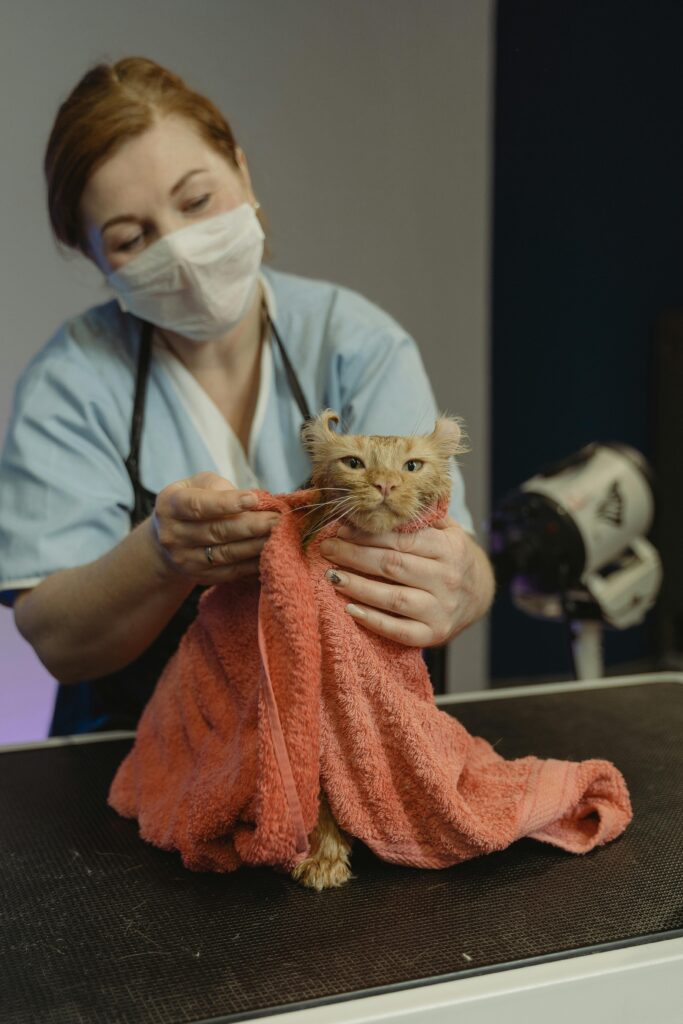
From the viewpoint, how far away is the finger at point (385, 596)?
735mm

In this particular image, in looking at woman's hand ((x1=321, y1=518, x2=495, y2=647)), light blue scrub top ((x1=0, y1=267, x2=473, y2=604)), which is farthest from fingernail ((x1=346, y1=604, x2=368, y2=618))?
light blue scrub top ((x1=0, y1=267, x2=473, y2=604))

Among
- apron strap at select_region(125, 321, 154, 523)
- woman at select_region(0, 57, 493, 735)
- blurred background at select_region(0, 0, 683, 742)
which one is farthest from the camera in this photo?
blurred background at select_region(0, 0, 683, 742)

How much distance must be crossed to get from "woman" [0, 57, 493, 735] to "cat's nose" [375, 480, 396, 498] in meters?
0.22

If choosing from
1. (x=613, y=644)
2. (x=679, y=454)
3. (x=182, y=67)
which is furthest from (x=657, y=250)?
(x=182, y=67)

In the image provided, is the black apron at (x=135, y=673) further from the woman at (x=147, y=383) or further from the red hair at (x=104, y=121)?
the red hair at (x=104, y=121)

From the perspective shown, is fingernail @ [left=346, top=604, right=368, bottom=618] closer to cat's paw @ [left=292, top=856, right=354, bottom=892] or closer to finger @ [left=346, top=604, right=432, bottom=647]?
finger @ [left=346, top=604, right=432, bottom=647]

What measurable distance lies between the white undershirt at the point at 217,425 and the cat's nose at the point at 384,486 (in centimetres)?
50

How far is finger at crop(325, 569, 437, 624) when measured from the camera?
735 millimetres

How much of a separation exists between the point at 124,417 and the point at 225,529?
1.53 feet

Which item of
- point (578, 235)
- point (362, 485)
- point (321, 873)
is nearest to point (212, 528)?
point (362, 485)

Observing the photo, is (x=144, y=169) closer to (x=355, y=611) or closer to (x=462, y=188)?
(x=355, y=611)

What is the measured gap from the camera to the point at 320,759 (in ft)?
2.39

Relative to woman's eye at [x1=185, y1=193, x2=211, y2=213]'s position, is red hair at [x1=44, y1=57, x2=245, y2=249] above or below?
above

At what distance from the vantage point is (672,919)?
0.67 m
